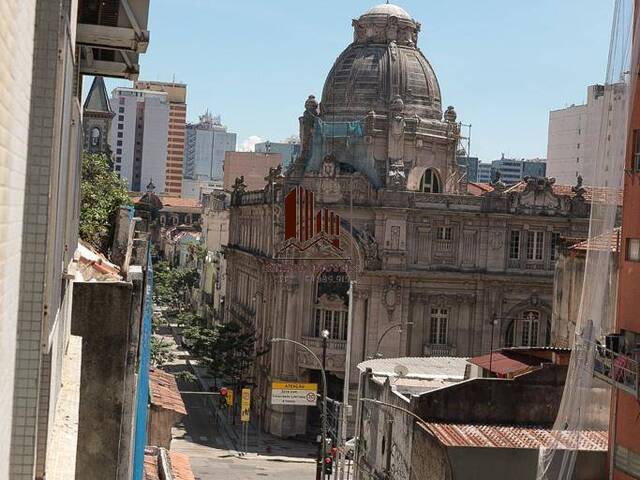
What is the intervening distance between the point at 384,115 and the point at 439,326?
12.2m

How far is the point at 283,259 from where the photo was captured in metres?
60.5

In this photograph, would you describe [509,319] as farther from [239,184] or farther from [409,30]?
[239,184]

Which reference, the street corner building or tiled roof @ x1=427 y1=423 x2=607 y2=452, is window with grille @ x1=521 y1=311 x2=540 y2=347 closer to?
the street corner building

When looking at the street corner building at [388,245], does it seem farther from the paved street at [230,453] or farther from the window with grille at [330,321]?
the paved street at [230,453]

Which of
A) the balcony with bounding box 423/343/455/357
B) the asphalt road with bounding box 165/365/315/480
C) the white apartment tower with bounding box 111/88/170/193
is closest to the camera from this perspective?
the asphalt road with bounding box 165/365/315/480

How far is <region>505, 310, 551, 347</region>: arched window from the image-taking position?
62250 mm

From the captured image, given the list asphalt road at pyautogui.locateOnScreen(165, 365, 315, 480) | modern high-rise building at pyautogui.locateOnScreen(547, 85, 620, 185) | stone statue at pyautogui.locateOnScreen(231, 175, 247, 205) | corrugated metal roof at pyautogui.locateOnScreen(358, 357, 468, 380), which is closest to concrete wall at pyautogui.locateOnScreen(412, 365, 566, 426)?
corrugated metal roof at pyautogui.locateOnScreen(358, 357, 468, 380)

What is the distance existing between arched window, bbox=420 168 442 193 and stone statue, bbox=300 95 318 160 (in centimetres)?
669

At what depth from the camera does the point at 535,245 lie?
6303 centimetres

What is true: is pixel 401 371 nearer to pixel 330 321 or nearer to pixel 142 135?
pixel 330 321

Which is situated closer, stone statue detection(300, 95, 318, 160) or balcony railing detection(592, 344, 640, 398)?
balcony railing detection(592, 344, 640, 398)

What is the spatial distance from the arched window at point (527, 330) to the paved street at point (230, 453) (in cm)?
1259

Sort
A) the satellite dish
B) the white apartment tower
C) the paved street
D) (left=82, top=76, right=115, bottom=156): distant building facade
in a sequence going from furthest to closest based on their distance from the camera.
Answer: the white apartment tower → (left=82, top=76, right=115, bottom=156): distant building facade → the paved street → the satellite dish

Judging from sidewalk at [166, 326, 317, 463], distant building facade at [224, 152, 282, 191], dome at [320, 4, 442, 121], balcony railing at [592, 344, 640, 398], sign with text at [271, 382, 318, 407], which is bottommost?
sidewalk at [166, 326, 317, 463]
